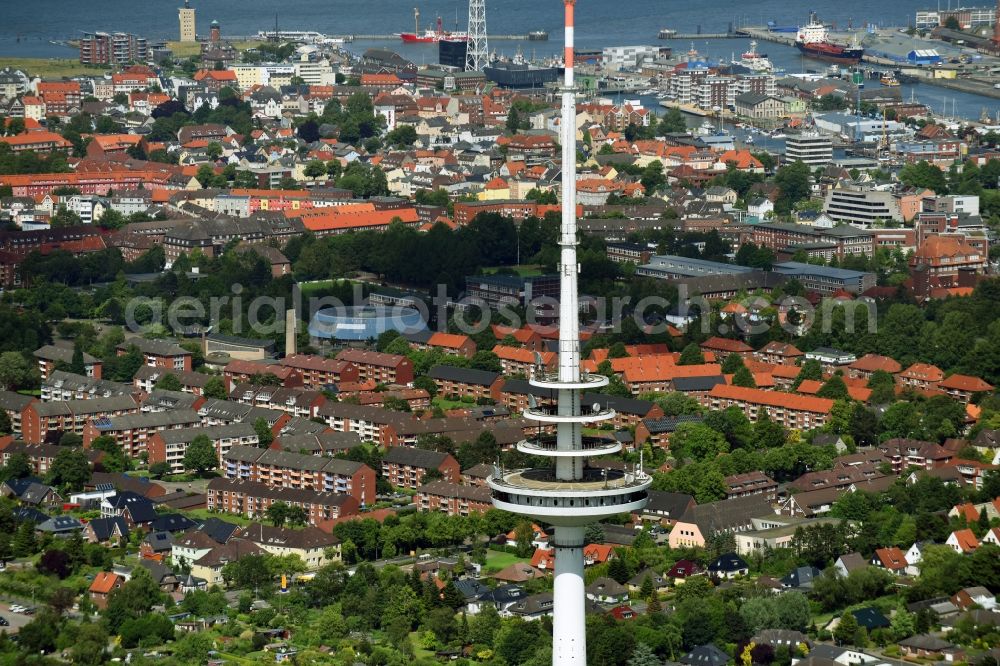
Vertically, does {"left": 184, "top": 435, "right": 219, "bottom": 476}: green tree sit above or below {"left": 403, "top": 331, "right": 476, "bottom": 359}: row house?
below

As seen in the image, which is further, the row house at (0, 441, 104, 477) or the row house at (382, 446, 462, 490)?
the row house at (0, 441, 104, 477)

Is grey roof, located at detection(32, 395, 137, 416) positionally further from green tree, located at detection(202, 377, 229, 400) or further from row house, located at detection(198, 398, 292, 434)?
green tree, located at detection(202, 377, 229, 400)

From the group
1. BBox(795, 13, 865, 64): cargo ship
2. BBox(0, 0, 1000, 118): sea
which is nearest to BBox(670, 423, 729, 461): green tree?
BBox(0, 0, 1000, 118): sea

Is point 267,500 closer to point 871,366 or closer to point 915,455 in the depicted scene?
point 915,455

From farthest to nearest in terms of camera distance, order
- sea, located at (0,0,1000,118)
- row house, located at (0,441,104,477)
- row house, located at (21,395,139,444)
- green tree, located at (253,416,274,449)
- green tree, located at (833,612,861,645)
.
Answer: sea, located at (0,0,1000,118) → row house, located at (21,395,139,444) → green tree, located at (253,416,274,449) → row house, located at (0,441,104,477) → green tree, located at (833,612,861,645)

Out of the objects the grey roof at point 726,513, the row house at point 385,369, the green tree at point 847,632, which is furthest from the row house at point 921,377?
the green tree at point 847,632

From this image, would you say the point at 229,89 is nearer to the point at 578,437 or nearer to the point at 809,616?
the point at 809,616

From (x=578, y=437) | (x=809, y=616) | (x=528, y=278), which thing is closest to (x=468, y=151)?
(x=528, y=278)
